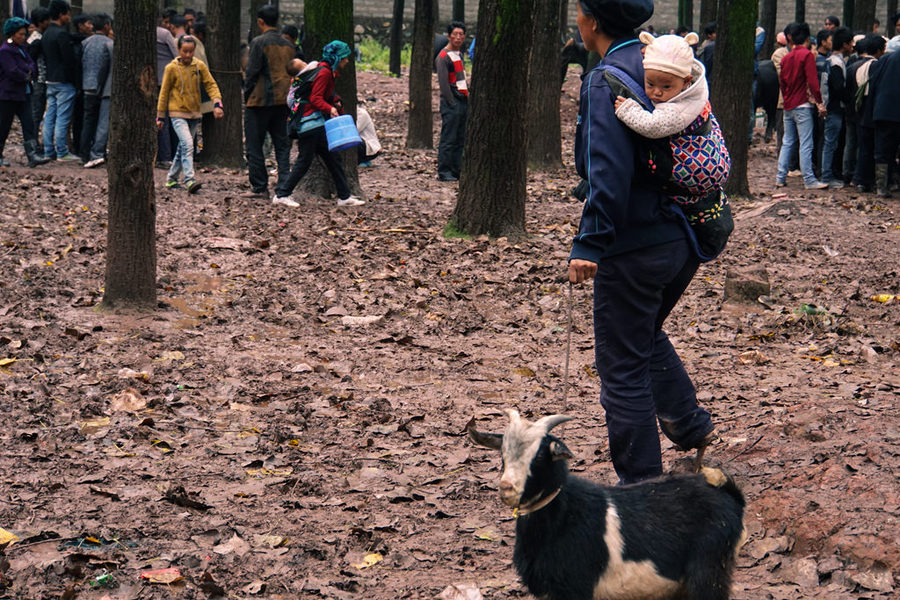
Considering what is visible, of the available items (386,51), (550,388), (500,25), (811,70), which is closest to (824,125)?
(811,70)

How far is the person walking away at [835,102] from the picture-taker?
1490 cm

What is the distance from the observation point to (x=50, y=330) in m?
7.14

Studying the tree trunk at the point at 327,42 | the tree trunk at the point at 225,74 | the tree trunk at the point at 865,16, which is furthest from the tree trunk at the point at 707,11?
the tree trunk at the point at 327,42

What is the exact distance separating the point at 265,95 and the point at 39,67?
5.14m

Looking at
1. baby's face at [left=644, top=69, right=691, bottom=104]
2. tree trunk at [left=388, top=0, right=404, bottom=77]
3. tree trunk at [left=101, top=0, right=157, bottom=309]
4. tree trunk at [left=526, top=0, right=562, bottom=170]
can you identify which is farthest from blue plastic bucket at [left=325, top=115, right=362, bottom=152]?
tree trunk at [left=388, top=0, right=404, bottom=77]

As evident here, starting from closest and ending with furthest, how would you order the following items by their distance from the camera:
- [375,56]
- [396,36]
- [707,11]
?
[707,11] → [396,36] → [375,56]

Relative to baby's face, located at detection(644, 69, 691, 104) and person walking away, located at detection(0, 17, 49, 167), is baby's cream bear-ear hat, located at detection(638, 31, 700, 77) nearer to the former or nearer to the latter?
baby's face, located at detection(644, 69, 691, 104)

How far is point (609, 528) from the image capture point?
3.36m

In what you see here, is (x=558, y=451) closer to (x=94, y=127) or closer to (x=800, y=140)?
Answer: (x=800, y=140)

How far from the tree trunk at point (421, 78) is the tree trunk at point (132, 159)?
36.1ft

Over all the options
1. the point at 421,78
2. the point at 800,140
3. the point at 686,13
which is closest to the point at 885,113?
the point at 800,140

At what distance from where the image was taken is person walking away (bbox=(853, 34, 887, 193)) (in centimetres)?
1435

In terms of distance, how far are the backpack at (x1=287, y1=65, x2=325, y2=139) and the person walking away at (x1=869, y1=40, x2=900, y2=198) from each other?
7.88m

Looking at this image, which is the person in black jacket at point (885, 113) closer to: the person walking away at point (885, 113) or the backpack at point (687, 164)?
the person walking away at point (885, 113)
